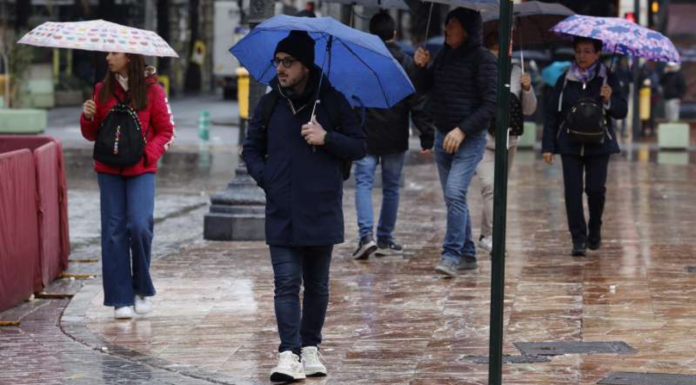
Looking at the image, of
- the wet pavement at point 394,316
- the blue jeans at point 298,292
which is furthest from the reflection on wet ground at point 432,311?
the blue jeans at point 298,292

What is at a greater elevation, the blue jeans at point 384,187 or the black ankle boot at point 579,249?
the blue jeans at point 384,187

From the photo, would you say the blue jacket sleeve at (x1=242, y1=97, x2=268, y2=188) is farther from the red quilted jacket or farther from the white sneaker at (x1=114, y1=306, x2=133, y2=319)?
the white sneaker at (x1=114, y1=306, x2=133, y2=319)

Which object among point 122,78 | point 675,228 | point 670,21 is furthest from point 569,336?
point 670,21

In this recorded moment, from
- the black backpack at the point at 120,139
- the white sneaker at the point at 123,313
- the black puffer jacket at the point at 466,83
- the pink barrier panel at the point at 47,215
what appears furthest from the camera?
the black puffer jacket at the point at 466,83

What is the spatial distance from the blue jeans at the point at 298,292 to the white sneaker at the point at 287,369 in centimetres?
4

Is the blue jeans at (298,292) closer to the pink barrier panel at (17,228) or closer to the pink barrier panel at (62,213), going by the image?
the pink barrier panel at (17,228)

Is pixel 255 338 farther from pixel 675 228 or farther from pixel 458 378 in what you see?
pixel 675 228

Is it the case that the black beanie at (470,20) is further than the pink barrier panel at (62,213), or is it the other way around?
the pink barrier panel at (62,213)

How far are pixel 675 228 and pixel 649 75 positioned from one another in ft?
65.4

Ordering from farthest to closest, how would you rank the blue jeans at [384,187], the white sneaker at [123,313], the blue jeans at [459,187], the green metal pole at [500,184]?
the blue jeans at [384,187] < the blue jeans at [459,187] < the white sneaker at [123,313] < the green metal pole at [500,184]

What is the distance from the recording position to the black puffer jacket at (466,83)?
10797mm

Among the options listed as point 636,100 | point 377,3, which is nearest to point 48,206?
point 377,3

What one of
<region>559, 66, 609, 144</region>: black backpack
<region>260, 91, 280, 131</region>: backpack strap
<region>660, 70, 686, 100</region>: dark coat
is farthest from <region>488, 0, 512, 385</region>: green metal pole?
<region>660, 70, 686, 100</region>: dark coat

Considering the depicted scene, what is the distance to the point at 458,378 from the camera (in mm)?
7609
